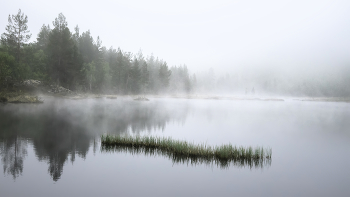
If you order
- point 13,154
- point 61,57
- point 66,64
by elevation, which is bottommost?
point 13,154

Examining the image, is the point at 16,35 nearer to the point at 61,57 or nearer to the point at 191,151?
the point at 61,57

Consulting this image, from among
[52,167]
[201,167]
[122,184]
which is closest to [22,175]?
[52,167]

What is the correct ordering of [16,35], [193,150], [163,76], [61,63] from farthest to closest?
→ [163,76], [61,63], [16,35], [193,150]

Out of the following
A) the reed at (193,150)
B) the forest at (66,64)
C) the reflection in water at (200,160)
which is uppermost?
the forest at (66,64)

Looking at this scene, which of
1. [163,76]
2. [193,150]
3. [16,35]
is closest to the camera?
[193,150]

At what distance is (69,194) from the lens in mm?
10039

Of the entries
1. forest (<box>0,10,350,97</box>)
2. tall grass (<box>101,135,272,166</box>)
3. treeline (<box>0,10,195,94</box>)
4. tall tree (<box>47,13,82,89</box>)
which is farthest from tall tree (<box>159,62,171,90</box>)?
tall grass (<box>101,135,272,166</box>)

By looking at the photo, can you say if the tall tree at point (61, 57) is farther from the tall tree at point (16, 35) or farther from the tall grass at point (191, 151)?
the tall grass at point (191, 151)

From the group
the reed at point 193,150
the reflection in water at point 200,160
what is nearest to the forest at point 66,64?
the reed at point 193,150

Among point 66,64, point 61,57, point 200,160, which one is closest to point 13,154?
point 200,160

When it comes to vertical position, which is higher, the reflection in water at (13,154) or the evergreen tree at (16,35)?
the evergreen tree at (16,35)

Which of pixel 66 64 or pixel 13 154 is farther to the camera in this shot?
pixel 66 64

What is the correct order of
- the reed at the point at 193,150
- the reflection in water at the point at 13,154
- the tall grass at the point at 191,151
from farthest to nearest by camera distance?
1. the reed at the point at 193,150
2. the tall grass at the point at 191,151
3. the reflection in water at the point at 13,154

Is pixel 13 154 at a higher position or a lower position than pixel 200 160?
higher
